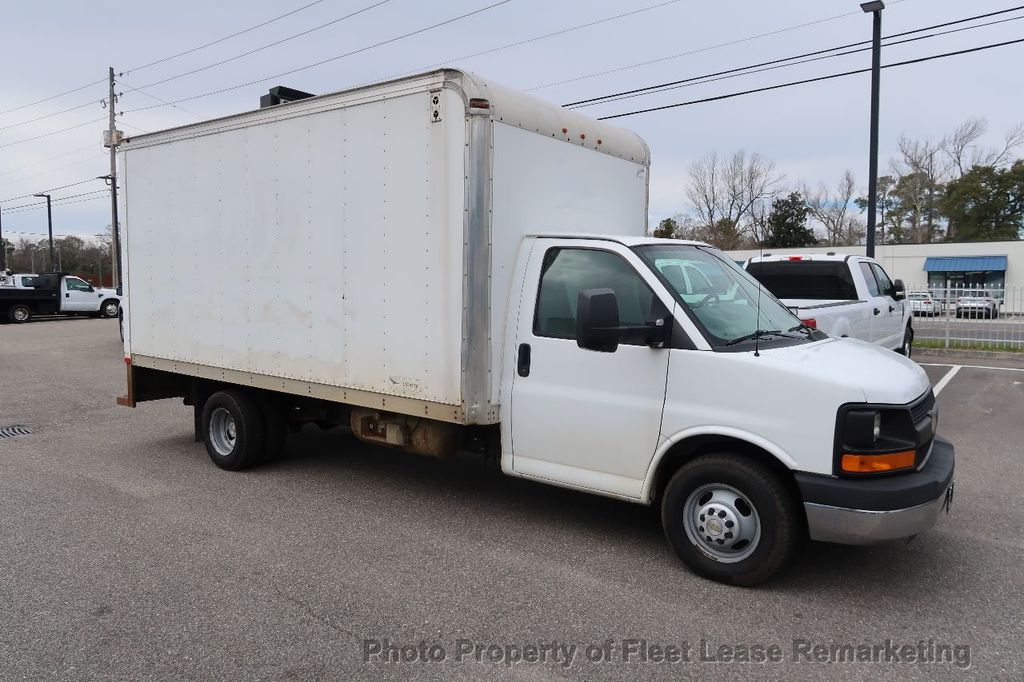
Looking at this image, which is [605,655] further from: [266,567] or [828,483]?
[266,567]

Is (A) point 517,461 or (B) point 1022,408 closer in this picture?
(A) point 517,461

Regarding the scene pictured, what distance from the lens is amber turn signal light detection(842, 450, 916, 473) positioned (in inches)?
153

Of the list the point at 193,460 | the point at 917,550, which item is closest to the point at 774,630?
the point at 917,550

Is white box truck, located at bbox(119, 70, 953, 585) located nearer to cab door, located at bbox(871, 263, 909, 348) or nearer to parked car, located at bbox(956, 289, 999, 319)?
cab door, located at bbox(871, 263, 909, 348)

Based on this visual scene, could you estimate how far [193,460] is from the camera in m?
7.43

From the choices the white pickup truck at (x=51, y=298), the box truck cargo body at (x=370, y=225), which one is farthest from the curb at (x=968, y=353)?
the white pickup truck at (x=51, y=298)

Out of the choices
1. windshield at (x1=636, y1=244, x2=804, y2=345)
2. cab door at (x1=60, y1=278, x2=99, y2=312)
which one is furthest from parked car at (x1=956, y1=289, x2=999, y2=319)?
cab door at (x1=60, y1=278, x2=99, y2=312)

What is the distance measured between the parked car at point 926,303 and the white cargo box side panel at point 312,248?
49.8 feet

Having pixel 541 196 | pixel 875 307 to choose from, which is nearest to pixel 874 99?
pixel 875 307

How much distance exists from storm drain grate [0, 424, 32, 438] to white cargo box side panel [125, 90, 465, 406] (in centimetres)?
245

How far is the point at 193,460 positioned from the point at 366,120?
13.2 feet

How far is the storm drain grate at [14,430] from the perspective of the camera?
8.72 meters

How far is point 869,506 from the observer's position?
3.84m

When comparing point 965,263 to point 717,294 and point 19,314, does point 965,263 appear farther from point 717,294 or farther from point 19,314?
point 19,314
